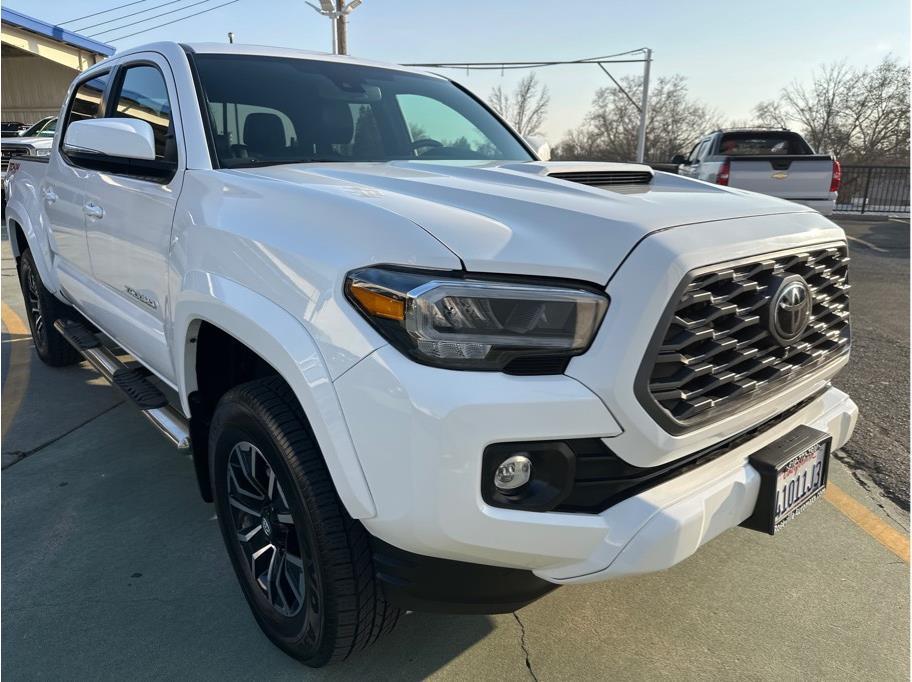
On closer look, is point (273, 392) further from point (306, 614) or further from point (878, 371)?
point (878, 371)

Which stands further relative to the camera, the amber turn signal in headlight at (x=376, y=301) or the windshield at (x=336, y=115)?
the windshield at (x=336, y=115)

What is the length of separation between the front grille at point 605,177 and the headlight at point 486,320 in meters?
0.79

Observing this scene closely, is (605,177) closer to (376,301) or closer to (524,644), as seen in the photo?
(376,301)

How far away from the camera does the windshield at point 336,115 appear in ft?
8.70

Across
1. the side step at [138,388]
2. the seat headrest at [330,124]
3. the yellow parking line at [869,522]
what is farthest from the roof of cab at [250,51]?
the yellow parking line at [869,522]

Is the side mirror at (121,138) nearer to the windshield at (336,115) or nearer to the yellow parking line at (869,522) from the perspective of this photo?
the windshield at (336,115)

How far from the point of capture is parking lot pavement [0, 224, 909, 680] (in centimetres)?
214

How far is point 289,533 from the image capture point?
6.85 feet

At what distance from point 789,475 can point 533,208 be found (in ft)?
3.52

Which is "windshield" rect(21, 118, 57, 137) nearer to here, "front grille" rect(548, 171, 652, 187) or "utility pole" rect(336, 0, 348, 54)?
"utility pole" rect(336, 0, 348, 54)

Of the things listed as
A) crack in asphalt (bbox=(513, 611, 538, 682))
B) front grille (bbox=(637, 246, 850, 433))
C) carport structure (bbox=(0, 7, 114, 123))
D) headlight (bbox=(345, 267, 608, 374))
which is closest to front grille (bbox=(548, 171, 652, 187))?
front grille (bbox=(637, 246, 850, 433))

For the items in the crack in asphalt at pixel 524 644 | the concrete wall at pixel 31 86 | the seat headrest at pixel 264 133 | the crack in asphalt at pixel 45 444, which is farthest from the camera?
the concrete wall at pixel 31 86

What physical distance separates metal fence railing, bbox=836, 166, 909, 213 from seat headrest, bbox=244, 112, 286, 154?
67.6 ft

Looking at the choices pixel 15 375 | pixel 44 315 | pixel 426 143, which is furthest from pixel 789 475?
pixel 15 375
